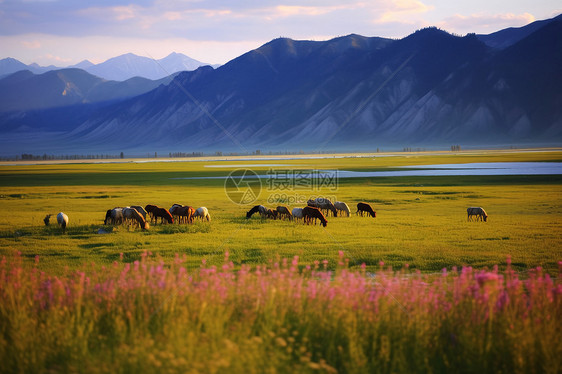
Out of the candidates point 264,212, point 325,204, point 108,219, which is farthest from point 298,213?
point 108,219

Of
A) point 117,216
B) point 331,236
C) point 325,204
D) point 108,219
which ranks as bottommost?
point 331,236

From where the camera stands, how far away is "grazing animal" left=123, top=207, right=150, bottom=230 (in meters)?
22.0

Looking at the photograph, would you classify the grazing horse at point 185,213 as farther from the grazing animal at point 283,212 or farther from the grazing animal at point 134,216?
the grazing animal at point 283,212

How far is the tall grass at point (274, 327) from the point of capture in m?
7.83

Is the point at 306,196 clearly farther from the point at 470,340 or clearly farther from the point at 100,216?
the point at 470,340

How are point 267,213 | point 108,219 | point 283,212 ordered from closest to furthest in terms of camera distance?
point 108,219 → point 283,212 → point 267,213

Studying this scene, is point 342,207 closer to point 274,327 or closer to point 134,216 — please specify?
point 134,216

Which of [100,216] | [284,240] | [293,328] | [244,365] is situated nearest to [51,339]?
[244,365]

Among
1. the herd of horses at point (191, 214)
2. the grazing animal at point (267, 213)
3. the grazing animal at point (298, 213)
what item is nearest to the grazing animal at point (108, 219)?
the herd of horses at point (191, 214)

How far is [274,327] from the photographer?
29.3 feet

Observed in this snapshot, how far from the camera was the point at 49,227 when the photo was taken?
2248 centimetres

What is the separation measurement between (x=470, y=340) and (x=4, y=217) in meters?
25.3

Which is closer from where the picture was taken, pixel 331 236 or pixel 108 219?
pixel 331 236

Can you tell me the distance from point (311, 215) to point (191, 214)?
17.5 feet
